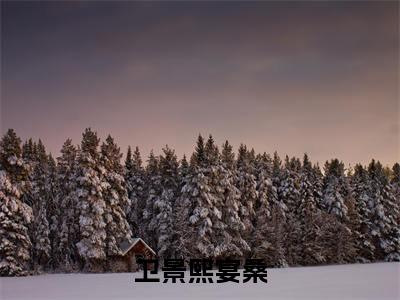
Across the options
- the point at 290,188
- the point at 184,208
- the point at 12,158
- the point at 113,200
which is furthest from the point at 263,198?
the point at 12,158

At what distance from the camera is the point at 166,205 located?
63625 millimetres

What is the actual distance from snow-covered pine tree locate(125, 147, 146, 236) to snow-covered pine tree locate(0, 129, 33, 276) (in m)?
17.7

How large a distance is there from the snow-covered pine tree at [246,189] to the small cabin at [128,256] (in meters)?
12.5

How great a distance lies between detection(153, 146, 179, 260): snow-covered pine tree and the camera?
204ft

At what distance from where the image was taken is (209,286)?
3148cm

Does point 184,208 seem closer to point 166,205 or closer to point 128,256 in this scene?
point 166,205

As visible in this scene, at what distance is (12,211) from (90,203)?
8.20m

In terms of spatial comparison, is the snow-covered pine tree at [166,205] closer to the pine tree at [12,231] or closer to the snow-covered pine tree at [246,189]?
the snow-covered pine tree at [246,189]

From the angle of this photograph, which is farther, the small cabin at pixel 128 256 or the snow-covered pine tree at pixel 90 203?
the small cabin at pixel 128 256

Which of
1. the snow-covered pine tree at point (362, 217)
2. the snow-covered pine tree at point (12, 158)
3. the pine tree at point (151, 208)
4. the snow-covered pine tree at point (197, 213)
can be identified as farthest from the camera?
the snow-covered pine tree at point (362, 217)

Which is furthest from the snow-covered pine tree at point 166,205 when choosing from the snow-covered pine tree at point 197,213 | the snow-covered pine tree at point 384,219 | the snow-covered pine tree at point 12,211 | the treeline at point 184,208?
the snow-covered pine tree at point 384,219

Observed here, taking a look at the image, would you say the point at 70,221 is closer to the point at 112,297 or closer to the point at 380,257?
the point at 112,297

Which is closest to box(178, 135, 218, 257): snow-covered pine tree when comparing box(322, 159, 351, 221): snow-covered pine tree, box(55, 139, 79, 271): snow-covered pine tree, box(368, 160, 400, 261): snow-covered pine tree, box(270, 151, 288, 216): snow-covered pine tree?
box(55, 139, 79, 271): snow-covered pine tree

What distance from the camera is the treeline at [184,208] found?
54.2 m
